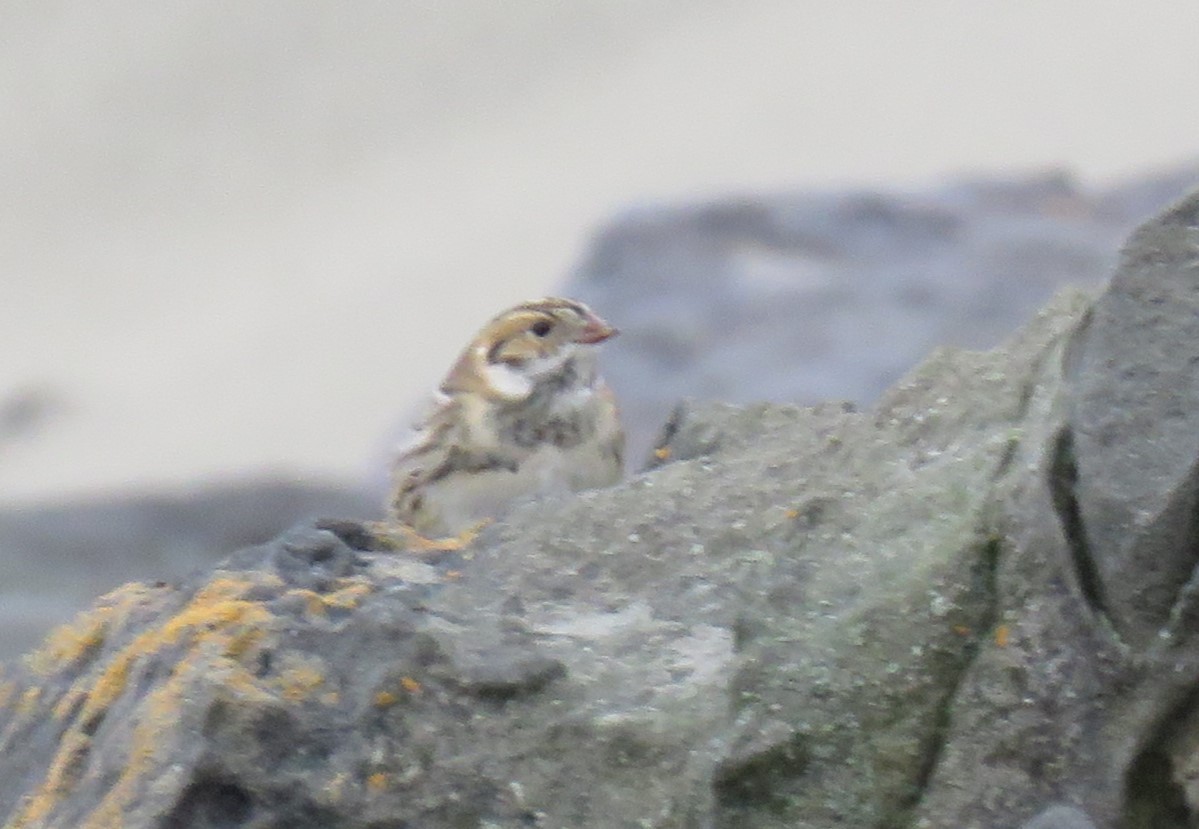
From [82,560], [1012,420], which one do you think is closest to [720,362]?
[82,560]

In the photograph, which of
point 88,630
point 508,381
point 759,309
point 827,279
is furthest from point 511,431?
point 827,279

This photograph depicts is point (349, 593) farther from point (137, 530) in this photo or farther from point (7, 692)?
point (137, 530)

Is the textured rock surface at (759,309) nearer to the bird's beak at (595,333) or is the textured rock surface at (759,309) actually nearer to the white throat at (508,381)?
the bird's beak at (595,333)

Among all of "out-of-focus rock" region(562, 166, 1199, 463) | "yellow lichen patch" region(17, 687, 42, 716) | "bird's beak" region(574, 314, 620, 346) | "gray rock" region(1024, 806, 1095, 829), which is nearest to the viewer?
"gray rock" region(1024, 806, 1095, 829)

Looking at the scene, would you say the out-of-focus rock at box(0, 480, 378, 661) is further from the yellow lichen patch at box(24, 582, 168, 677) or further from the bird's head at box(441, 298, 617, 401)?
the yellow lichen patch at box(24, 582, 168, 677)

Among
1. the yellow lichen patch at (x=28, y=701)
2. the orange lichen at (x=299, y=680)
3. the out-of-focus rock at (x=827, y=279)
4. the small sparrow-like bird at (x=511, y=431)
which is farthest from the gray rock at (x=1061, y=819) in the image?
the out-of-focus rock at (x=827, y=279)

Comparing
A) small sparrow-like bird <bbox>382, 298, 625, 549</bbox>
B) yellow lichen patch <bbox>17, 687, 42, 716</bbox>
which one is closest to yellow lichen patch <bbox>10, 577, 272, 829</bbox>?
yellow lichen patch <bbox>17, 687, 42, 716</bbox>

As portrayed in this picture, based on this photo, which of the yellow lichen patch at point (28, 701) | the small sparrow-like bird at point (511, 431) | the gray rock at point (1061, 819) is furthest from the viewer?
the small sparrow-like bird at point (511, 431)
